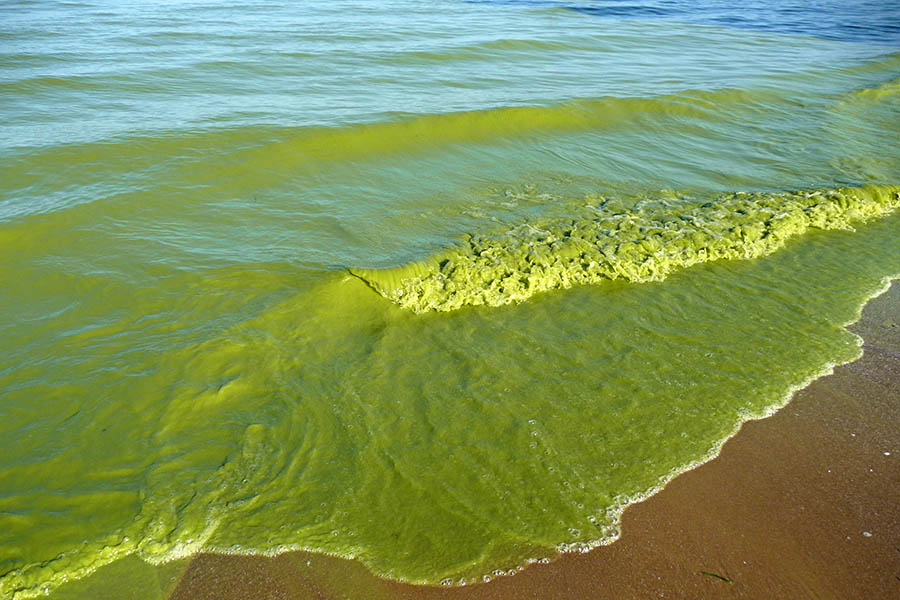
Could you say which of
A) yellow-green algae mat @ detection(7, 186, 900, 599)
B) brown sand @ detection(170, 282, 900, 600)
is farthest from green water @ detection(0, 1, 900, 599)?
brown sand @ detection(170, 282, 900, 600)

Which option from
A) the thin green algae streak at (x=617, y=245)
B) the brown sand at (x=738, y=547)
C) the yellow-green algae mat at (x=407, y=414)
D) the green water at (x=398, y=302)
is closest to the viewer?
the brown sand at (x=738, y=547)

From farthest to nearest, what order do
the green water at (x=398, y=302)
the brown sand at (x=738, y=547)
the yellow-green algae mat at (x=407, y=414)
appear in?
1. the green water at (x=398, y=302)
2. the yellow-green algae mat at (x=407, y=414)
3. the brown sand at (x=738, y=547)

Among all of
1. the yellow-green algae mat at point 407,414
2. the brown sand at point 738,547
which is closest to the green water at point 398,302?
the yellow-green algae mat at point 407,414

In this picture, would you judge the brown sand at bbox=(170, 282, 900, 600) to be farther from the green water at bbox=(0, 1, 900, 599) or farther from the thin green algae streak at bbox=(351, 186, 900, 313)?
the thin green algae streak at bbox=(351, 186, 900, 313)

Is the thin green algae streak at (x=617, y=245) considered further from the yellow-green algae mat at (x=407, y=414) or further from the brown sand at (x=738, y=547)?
the brown sand at (x=738, y=547)

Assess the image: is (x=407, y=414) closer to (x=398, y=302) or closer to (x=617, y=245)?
(x=398, y=302)

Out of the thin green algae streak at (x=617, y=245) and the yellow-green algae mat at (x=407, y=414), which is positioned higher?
the thin green algae streak at (x=617, y=245)

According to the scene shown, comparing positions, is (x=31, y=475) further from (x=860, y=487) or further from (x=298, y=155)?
(x=298, y=155)
